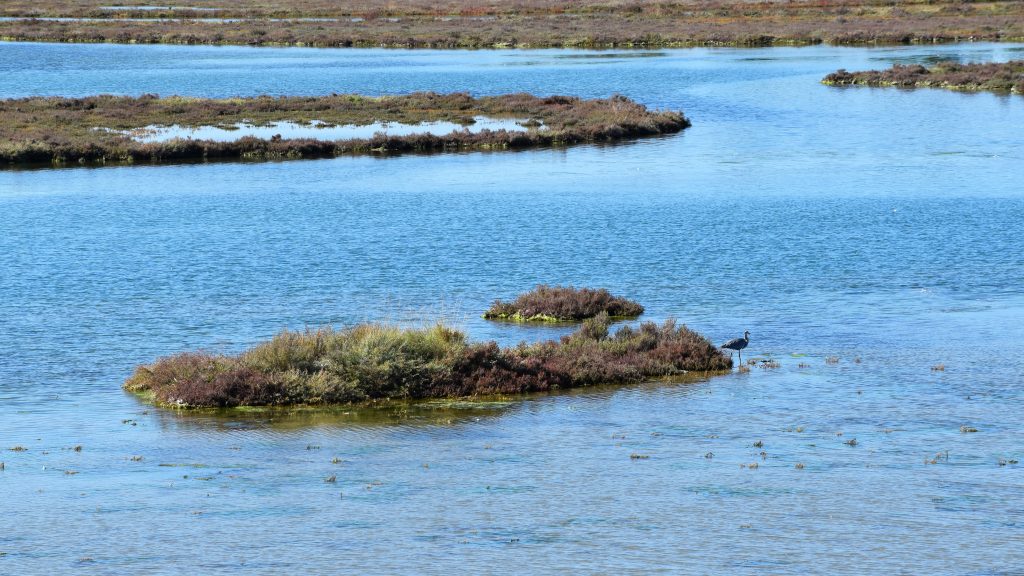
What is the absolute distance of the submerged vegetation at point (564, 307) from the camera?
29.3m

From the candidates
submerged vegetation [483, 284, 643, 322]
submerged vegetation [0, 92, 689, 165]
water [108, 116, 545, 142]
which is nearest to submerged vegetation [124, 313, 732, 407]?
submerged vegetation [483, 284, 643, 322]

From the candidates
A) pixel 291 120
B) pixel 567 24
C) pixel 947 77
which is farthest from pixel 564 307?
A: pixel 567 24

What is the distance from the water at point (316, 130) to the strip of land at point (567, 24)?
6294 cm

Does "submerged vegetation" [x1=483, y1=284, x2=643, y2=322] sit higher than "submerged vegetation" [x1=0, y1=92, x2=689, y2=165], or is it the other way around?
"submerged vegetation" [x1=0, y1=92, x2=689, y2=165]

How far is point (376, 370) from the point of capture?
2316cm

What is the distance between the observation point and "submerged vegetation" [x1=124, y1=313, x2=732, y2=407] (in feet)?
75.4

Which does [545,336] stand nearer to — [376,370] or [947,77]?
[376,370]

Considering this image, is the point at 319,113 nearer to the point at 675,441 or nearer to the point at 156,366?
the point at 156,366

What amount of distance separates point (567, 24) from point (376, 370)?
133 m

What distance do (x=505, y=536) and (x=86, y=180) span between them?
148 ft

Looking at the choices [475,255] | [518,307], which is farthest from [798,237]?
[518,307]

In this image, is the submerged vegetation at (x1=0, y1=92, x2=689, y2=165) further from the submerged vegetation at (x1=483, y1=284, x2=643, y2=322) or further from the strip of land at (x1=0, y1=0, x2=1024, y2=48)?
the strip of land at (x1=0, y1=0, x2=1024, y2=48)

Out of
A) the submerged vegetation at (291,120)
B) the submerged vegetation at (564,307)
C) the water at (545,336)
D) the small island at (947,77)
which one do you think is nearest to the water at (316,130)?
the submerged vegetation at (291,120)

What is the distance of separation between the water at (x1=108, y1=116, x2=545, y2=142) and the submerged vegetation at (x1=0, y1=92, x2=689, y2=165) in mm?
604
